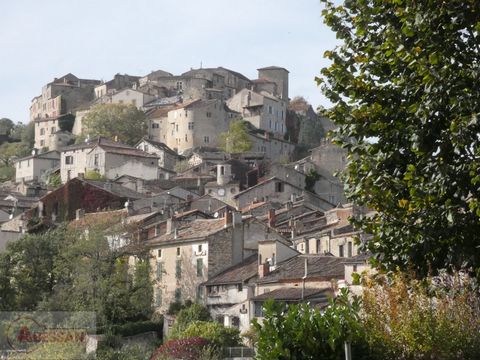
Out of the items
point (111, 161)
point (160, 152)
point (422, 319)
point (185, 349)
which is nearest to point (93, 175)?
point (111, 161)

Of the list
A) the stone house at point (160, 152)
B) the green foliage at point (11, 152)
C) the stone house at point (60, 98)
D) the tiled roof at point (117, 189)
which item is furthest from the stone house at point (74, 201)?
the stone house at point (60, 98)

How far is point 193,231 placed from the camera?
63531mm

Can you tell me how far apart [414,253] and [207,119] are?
365 feet

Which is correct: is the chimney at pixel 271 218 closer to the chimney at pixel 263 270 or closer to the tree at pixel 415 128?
the chimney at pixel 263 270

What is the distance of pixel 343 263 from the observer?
166ft

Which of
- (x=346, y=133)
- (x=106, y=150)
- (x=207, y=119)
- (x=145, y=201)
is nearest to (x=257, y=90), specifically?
(x=207, y=119)

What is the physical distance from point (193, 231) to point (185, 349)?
27.1 m

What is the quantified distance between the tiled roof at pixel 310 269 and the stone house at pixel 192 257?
204 inches

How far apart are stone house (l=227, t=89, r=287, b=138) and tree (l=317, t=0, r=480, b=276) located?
113674 mm

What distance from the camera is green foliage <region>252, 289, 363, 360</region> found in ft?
65.7

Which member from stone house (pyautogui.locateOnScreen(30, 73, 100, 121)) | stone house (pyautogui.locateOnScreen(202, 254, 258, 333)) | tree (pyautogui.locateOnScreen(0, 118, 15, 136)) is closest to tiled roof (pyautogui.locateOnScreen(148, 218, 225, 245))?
stone house (pyautogui.locateOnScreen(202, 254, 258, 333))

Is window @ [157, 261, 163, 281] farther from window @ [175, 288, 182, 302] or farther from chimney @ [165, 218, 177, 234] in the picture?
chimney @ [165, 218, 177, 234]

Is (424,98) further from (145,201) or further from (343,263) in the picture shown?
(145,201)

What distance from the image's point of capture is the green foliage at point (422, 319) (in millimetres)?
19656
